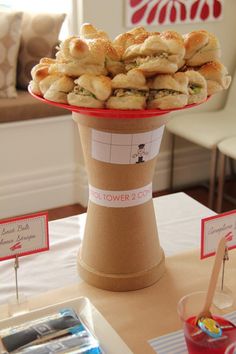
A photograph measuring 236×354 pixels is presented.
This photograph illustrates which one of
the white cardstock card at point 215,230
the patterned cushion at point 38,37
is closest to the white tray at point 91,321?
the white cardstock card at point 215,230

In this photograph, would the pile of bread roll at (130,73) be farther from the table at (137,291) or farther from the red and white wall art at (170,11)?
the red and white wall art at (170,11)

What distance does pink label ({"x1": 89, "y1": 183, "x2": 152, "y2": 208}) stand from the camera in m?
1.03

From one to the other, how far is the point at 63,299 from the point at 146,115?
0.39 m

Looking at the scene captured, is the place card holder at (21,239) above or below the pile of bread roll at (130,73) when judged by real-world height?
below

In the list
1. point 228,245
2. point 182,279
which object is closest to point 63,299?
point 182,279

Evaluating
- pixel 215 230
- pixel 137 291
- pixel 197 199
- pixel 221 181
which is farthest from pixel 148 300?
pixel 197 199

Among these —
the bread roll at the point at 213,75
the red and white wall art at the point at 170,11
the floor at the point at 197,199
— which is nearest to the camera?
the bread roll at the point at 213,75

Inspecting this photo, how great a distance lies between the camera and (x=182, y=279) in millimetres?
1109

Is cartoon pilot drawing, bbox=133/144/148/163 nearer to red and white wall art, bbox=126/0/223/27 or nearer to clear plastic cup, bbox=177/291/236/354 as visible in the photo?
clear plastic cup, bbox=177/291/236/354

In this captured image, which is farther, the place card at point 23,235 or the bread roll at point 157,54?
the place card at point 23,235

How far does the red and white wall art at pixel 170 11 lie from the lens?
9.33 ft

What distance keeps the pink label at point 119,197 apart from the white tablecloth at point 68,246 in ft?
0.65

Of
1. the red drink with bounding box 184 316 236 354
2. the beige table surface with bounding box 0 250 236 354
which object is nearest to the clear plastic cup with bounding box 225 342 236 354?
the red drink with bounding box 184 316 236 354

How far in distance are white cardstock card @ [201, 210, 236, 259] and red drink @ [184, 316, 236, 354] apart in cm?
23
